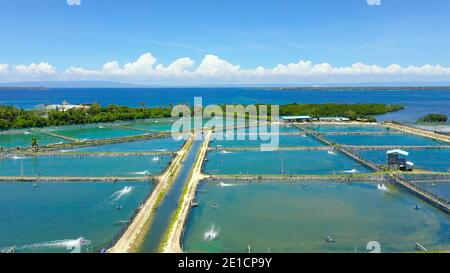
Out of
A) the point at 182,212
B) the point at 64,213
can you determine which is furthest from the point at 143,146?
the point at 182,212

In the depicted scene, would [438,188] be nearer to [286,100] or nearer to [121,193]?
[121,193]

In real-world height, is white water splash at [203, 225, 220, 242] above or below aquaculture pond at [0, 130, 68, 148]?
below

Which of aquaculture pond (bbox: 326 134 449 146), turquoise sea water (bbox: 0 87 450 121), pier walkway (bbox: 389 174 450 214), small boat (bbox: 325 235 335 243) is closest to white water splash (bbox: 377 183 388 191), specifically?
pier walkway (bbox: 389 174 450 214)

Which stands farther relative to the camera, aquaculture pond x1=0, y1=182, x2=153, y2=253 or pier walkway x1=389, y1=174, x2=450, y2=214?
pier walkway x1=389, y1=174, x2=450, y2=214

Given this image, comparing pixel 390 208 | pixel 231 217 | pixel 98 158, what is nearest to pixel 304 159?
pixel 390 208

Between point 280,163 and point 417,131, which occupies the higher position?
point 417,131

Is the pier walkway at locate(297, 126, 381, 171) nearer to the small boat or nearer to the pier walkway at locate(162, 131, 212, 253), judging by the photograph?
the pier walkway at locate(162, 131, 212, 253)
